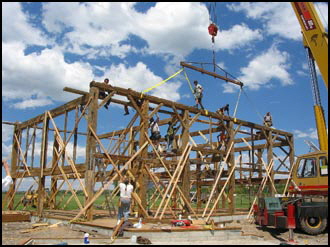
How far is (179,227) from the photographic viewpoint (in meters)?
10.6

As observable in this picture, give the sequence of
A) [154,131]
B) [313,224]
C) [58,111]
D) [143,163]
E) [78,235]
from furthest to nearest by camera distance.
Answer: [58,111] → [154,131] → [143,163] → [313,224] → [78,235]

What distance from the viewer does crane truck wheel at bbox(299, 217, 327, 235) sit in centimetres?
1194

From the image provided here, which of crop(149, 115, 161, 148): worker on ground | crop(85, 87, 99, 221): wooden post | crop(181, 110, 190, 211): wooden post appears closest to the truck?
crop(181, 110, 190, 211): wooden post

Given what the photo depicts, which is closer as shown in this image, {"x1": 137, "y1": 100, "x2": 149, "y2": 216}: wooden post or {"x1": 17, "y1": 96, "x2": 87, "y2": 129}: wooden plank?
{"x1": 137, "y1": 100, "x2": 149, "y2": 216}: wooden post

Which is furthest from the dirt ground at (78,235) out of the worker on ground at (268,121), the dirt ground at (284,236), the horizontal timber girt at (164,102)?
the worker on ground at (268,121)

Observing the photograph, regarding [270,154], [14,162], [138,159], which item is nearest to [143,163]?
[138,159]

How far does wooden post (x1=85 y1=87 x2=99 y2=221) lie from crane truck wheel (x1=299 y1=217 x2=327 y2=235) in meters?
7.09

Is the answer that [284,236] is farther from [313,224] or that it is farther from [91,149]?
[91,149]

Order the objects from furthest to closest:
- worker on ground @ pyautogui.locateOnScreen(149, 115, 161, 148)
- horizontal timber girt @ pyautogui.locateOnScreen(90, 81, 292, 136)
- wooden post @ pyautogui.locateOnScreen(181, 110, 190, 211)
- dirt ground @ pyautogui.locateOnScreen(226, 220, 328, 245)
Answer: wooden post @ pyautogui.locateOnScreen(181, 110, 190, 211) < worker on ground @ pyautogui.locateOnScreen(149, 115, 161, 148) < horizontal timber girt @ pyautogui.locateOnScreen(90, 81, 292, 136) < dirt ground @ pyautogui.locateOnScreen(226, 220, 328, 245)

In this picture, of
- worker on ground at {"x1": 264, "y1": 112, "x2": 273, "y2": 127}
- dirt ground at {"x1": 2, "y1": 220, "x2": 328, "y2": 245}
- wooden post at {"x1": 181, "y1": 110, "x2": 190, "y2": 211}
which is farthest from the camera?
worker on ground at {"x1": 264, "y1": 112, "x2": 273, "y2": 127}

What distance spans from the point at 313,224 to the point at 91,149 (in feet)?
26.3

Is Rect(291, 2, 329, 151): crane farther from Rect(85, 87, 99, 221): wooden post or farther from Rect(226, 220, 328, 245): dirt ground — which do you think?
Rect(85, 87, 99, 221): wooden post

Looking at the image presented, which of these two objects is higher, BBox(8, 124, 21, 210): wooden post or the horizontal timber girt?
the horizontal timber girt

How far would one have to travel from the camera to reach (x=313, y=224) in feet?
39.8
